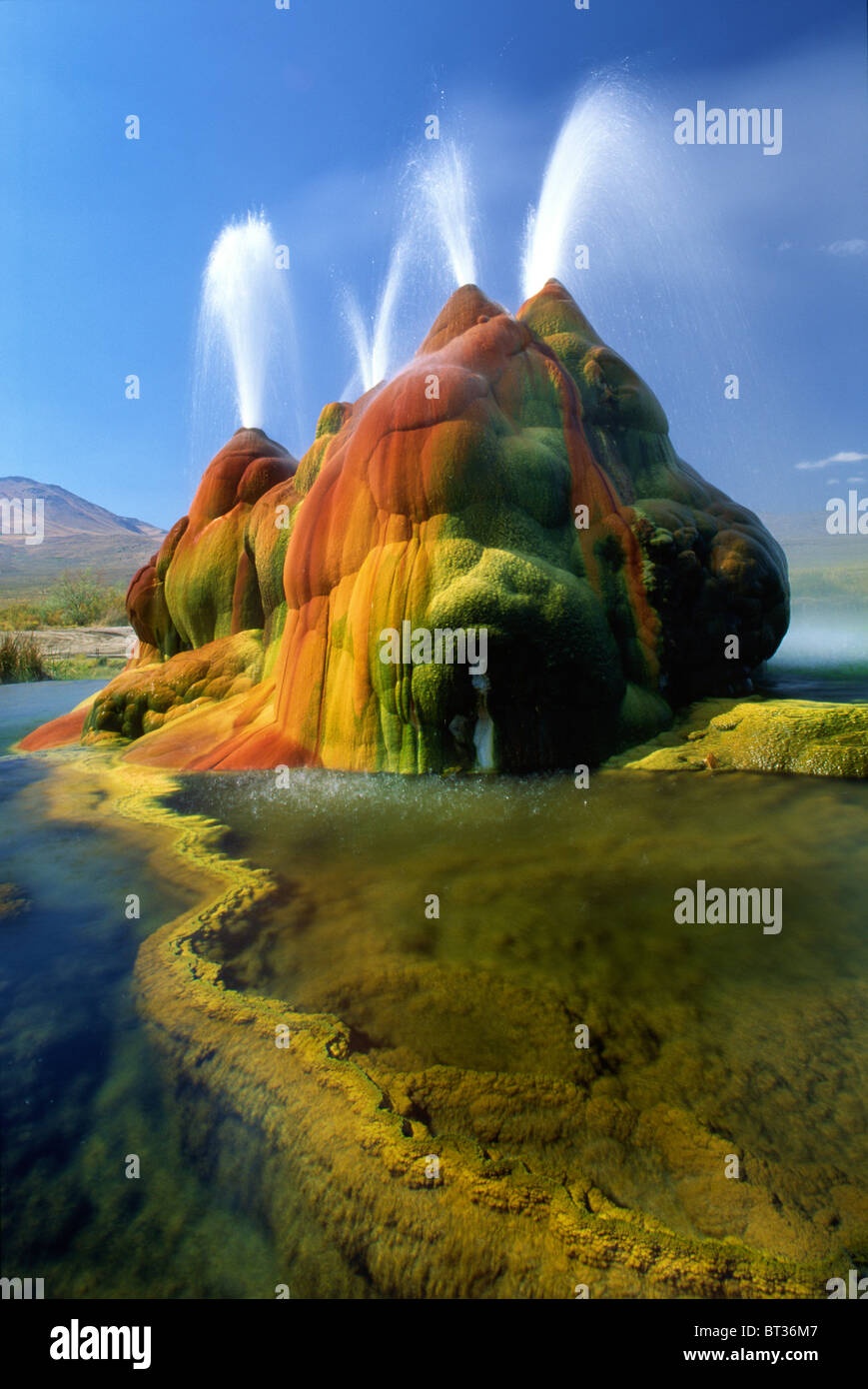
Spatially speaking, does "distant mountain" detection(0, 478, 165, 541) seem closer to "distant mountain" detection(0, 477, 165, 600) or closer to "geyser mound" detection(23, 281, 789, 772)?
"distant mountain" detection(0, 477, 165, 600)

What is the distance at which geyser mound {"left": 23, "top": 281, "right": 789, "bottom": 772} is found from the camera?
8078mm

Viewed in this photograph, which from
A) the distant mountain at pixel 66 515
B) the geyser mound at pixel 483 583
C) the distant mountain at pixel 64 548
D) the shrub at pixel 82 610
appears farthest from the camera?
the distant mountain at pixel 66 515

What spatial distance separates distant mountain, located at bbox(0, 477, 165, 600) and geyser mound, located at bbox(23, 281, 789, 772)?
262 feet

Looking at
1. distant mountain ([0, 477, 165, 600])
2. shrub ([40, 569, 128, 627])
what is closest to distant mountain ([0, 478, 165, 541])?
distant mountain ([0, 477, 165, 600])

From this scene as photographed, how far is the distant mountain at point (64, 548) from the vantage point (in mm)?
103163

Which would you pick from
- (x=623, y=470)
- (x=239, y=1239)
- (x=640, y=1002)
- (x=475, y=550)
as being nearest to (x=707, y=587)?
(x=623, y=470)

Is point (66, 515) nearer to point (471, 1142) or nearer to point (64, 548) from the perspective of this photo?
point (64, 548)

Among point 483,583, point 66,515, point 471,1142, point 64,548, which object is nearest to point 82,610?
point 483,583

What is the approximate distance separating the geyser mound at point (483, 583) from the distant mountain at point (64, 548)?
79.8 meters

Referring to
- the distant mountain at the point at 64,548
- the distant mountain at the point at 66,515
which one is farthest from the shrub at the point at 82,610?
the distant mountain at the point at 66,515

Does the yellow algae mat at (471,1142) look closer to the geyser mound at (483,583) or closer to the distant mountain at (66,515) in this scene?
the geyser mound at (483,583)

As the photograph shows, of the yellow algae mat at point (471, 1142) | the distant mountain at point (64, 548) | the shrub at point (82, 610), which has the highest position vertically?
the distant mountain at point (64, 548)

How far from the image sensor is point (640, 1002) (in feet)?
11.1

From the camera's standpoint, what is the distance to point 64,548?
138750 mm
